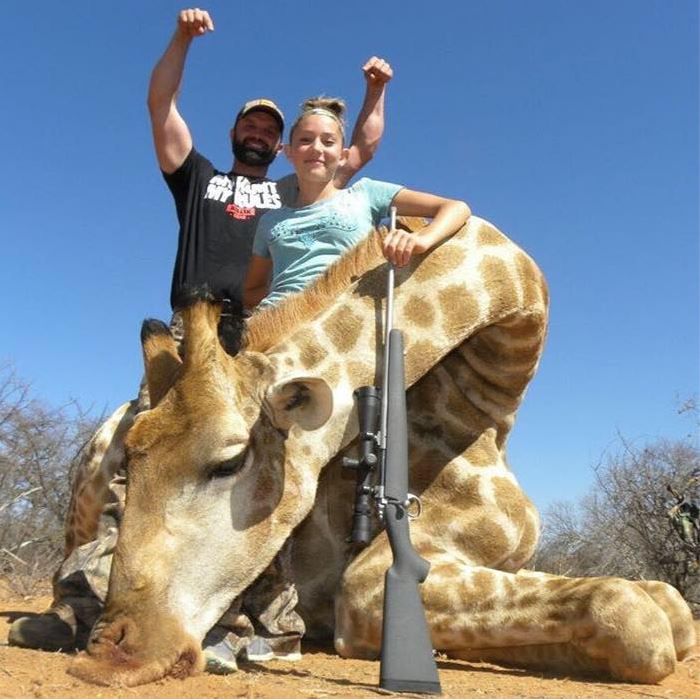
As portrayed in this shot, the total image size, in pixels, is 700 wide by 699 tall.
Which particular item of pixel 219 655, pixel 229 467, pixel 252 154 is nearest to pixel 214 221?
pixel 252 154

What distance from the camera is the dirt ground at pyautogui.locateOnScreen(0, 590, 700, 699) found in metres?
3.01

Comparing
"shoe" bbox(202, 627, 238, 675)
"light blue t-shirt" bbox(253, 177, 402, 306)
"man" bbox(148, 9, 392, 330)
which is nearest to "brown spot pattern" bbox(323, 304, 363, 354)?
"light blue t-shirt" bbox(253, 177, 402, 306)

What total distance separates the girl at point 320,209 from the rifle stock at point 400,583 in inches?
41.9

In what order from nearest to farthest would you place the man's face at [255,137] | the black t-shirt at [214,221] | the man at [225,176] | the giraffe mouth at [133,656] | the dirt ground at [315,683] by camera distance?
the dirt ground at [315,683] < the giraffe mouth at [133,656] < the man at [225,176] < the black t-shirt at [214,221] < the man's face at [255,137]

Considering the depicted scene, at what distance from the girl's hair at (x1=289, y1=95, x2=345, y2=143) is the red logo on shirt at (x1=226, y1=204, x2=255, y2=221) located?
0.87 m

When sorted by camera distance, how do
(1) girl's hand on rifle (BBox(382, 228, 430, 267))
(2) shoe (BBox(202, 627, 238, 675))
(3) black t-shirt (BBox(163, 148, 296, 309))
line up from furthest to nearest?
(3) black t-shirt (BBox(163, 148, 296, 309))
(1) girl's hand on rifle (BBox(382, 228, 430, 267))
(2) shoe (BBox(202, 627, 238, 675))

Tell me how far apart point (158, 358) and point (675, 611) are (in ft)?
8.93

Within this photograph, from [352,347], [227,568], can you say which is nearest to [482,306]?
[352,347]

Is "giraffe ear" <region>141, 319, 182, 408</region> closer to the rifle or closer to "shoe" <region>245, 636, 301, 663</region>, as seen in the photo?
the rifle

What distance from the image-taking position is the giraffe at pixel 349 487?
3709 millimetres

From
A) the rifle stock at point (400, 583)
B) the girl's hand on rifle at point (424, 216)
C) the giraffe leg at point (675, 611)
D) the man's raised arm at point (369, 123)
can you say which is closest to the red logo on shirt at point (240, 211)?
the man's raised arm at point (369, 123)

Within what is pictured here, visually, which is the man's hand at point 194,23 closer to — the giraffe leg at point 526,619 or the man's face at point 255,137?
the man's face at point 255,137

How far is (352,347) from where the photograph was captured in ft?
14.7

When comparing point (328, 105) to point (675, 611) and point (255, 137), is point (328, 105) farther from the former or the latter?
point (675, 611)
